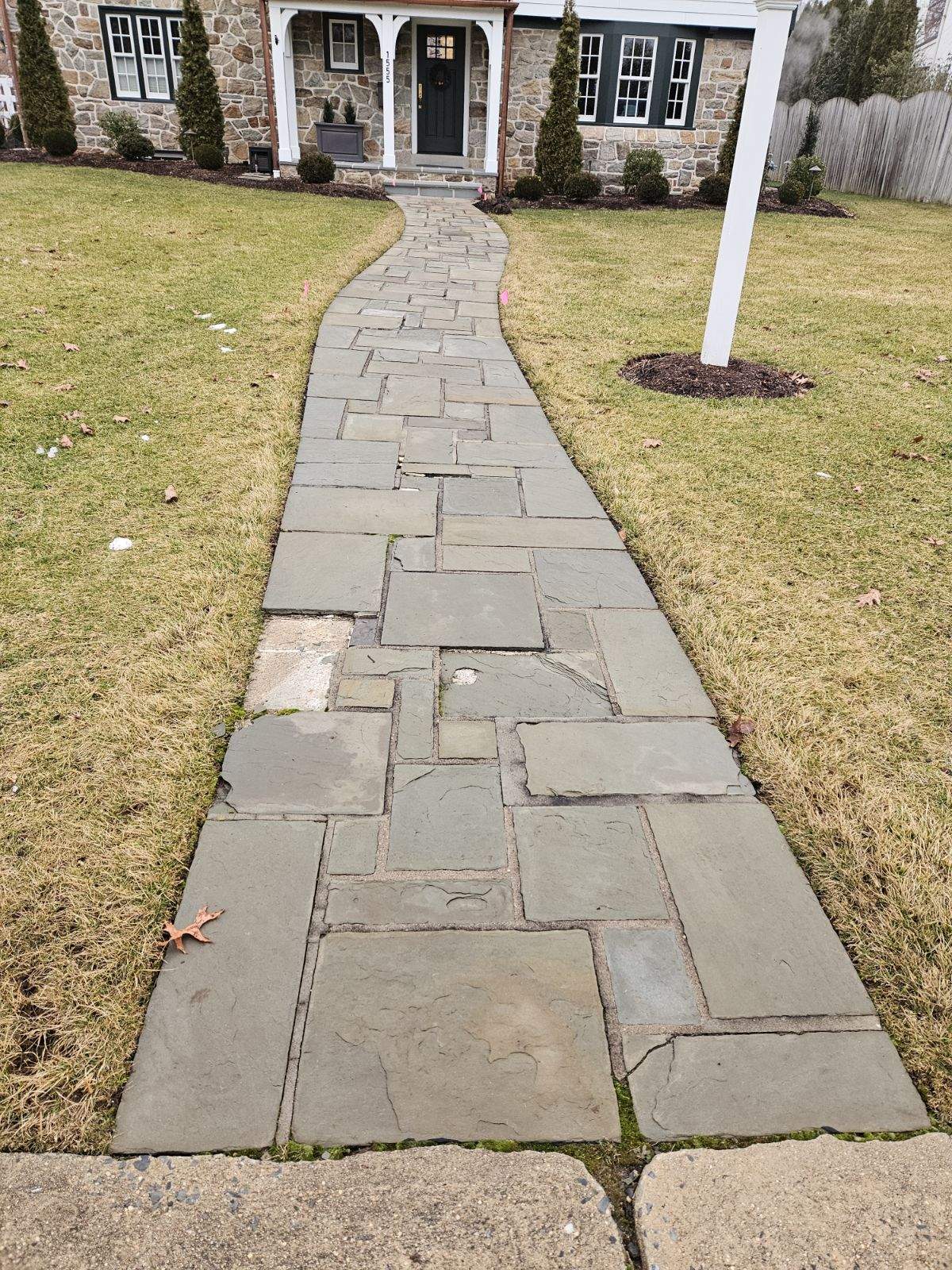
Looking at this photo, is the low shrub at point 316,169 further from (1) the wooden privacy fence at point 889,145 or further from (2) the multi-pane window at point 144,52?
(1) the wooden privacy fence at point 889,145

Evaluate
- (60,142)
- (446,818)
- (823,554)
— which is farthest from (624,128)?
(446,818)

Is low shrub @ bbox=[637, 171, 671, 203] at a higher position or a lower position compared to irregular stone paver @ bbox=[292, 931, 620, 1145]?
higher

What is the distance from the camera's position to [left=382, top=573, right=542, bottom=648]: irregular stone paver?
2594mm

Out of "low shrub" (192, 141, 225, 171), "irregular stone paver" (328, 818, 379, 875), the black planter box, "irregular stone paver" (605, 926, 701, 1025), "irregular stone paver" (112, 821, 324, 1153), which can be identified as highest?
the black planter box

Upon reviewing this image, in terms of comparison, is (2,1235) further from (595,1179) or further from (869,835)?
(869,835)

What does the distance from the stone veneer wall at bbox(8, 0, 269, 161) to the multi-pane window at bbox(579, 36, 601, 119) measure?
595cm

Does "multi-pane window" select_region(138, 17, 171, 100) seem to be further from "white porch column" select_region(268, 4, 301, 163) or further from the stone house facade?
"white porch column" select_region(268, 4, 301, 163)

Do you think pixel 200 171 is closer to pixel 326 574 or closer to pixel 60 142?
pixel 60 142

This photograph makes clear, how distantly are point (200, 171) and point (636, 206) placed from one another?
770cm

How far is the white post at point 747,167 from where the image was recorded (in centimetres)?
429

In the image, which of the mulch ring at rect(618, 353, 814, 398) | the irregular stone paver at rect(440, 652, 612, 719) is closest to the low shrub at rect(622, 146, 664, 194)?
the mulch ring at rect(618, 353, 814, 398)

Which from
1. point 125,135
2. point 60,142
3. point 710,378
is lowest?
point 710,378

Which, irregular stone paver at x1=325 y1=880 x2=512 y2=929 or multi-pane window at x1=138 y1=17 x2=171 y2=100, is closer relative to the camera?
irregular stone paver at x1=325 y1=880 x2=512 y2=929

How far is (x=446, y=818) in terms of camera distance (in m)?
1.91
